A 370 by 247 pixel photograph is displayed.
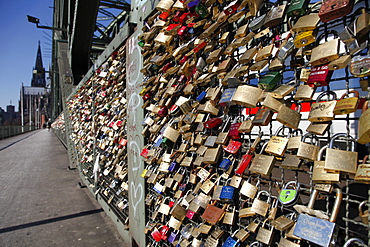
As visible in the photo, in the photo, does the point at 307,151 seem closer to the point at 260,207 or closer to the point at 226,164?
the point at 260,207

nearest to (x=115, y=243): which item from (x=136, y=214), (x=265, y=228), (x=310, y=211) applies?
(x=136, y=214)

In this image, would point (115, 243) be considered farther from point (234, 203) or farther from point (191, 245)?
point (234, 203)

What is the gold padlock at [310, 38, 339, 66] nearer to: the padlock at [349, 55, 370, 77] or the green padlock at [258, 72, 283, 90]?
the padlock at [349, 55, 370, 77]

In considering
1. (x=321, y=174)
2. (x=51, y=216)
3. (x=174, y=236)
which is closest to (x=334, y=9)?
(x=321, y=174)

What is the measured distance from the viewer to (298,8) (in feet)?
3.19

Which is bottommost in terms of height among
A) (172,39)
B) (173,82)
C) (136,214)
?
(136,214)

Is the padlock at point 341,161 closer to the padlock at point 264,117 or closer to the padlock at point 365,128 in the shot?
the padlock at point 365,128

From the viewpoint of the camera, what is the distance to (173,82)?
1.90 meters

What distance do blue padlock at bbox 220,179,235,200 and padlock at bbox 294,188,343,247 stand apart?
0.39m

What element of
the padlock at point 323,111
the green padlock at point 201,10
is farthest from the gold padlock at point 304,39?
the green padlock at point 201,10

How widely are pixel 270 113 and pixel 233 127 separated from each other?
25cm

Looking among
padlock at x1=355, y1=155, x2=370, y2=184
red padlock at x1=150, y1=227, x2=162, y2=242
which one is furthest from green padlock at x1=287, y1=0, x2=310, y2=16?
red padlock at x1=150, y1=227, x2=162, y2=242

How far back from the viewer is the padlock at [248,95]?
1145mm

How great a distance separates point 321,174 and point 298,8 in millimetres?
602
